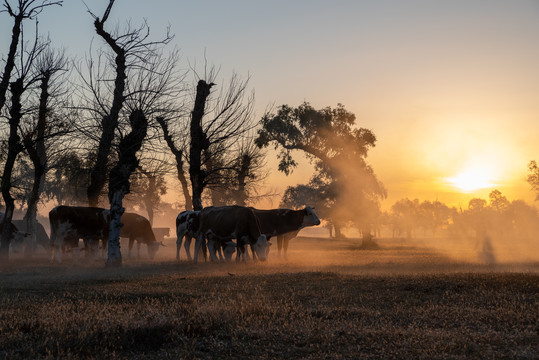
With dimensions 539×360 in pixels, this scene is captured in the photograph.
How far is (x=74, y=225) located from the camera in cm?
2644

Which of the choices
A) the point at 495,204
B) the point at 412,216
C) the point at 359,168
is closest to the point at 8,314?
the point at 359,168

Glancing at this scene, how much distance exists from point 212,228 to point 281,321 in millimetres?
15808

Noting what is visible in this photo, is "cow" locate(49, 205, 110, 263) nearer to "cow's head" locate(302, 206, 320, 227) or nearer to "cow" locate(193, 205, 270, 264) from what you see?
"cow" locate(193, 205, 270, 264)

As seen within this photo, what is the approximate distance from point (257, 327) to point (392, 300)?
13.3 feet

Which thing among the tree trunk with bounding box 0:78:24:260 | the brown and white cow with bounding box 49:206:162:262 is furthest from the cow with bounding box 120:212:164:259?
the tree trunk with bounding box 0:78:24:260

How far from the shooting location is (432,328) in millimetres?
7973

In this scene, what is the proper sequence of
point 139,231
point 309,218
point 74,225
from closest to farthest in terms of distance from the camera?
point 74,225 → point 309,218 → point 139,231

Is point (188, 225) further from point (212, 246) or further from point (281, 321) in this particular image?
point (281, 321)

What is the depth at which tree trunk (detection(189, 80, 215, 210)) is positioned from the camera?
26625 millimetres

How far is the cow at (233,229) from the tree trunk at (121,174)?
14.0 feet

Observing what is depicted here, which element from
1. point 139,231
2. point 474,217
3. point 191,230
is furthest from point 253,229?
point 474,217

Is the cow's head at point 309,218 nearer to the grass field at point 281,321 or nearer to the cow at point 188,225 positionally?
the cow at point 188,225

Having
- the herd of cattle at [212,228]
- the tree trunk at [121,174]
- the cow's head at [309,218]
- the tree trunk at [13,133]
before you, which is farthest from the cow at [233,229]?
the tree trunk at [13,133]

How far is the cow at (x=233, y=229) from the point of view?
72.2 ft
